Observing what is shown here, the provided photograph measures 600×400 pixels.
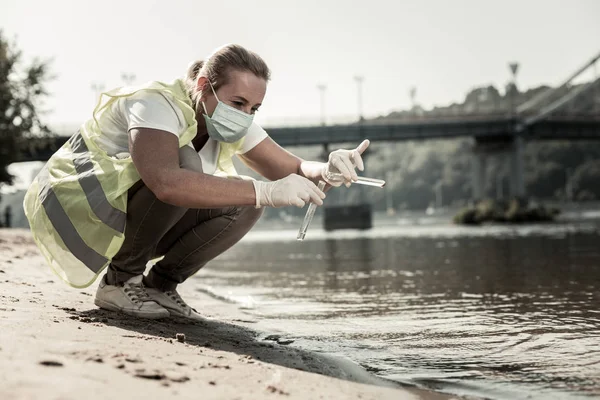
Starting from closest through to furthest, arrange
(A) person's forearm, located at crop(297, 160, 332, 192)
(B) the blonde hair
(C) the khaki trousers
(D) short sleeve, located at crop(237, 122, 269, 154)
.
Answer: (B) the blonde hair, (C) the khaki trousers, (A) person's forearm, located at crop(297, 160, 332, 192), (D) short sleeve, located at crop(237, 122, 269, 154)

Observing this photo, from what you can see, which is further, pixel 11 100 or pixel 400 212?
pixel 400 212

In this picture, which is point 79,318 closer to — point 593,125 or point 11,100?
point 11,100

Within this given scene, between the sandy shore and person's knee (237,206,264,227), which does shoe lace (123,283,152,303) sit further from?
person's knee (237,206,264,227)

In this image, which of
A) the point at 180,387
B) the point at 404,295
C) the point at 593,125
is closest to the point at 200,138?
the point at 180,387

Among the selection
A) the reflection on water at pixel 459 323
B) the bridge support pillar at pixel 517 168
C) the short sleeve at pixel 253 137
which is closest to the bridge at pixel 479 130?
the bridge support pillar at pixel 517 168

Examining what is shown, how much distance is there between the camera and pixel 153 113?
9.48ft

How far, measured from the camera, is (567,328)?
3.11 metres

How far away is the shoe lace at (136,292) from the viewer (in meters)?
3.29

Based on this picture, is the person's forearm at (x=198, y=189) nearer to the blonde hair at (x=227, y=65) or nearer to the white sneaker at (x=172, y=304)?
the blonde hair at (x=227, y=65)

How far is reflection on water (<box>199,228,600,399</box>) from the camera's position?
2.29 m

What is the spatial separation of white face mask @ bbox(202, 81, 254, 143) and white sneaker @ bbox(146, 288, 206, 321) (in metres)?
0.88

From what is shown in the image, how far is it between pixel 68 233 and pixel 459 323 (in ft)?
6.11

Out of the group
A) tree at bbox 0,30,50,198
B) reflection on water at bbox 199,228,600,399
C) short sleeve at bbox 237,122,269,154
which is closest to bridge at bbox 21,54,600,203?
tree at bbox 0,30,50,198

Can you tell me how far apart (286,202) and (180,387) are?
1.17 m
